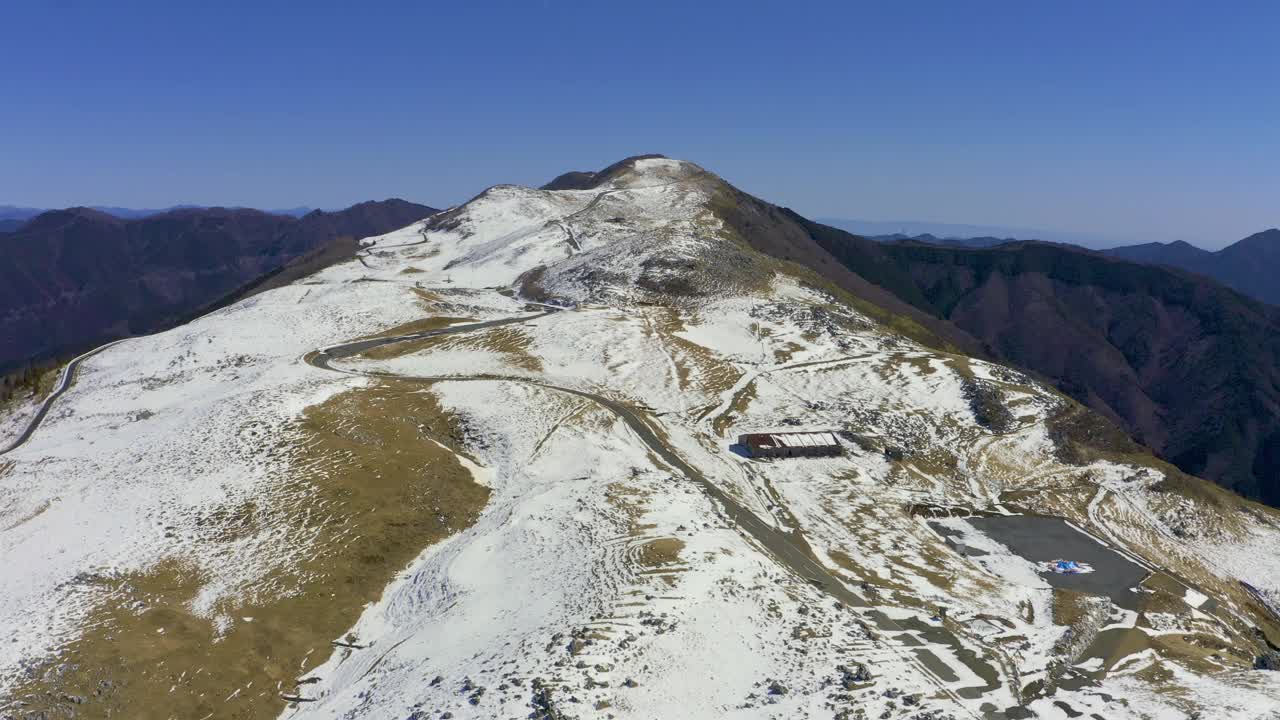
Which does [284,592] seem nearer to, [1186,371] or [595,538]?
[595,538]

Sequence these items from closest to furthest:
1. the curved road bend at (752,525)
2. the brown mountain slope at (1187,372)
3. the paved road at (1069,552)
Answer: the curved road bend at (752,525)
the paved road at (1069,552)
the brown mountain slope at (1187,372)

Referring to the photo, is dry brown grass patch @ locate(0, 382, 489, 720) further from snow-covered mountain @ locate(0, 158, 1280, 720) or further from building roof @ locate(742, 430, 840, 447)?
building roof @ locate(742, 430, 840, 447)

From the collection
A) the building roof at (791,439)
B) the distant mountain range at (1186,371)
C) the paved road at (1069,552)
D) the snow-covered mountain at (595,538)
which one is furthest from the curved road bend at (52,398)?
the distant mountain range at (1186,371)

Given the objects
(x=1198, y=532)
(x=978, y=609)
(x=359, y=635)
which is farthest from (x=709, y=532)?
(x=1198, y=532)

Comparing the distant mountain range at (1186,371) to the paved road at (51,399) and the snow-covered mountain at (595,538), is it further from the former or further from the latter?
the paved road at (51,399)

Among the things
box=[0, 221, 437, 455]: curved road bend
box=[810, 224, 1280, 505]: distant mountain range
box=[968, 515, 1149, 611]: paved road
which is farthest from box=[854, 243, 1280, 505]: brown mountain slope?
box=[0, 221, 437, 455]: curved road bend

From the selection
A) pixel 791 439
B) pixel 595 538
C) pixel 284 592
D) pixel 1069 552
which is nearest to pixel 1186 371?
pixel 1069 552
